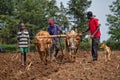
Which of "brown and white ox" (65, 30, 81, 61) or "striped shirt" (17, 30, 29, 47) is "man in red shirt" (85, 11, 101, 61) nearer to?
"brown and white ox" (65, 30, 81, 61)

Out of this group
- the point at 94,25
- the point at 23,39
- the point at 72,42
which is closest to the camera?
the point at 94,25

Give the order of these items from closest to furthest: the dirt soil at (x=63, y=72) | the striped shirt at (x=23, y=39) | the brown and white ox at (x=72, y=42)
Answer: the dirt soil at (x=63, y=72)
the striped shirt at (x=23, y=39)
the brown and white ox at (x=72, y=42)

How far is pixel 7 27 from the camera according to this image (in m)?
50.9

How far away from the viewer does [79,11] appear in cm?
5819

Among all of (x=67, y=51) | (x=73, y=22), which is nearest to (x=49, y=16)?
(x=73, y=22)

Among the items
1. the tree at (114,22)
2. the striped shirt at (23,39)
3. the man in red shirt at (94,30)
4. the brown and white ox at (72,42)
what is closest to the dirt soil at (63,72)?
the man in red shirt at (94,30)

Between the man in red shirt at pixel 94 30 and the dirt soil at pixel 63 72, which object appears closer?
the dirt soil at pixel 63 72

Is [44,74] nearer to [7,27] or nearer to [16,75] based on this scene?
[16,75]

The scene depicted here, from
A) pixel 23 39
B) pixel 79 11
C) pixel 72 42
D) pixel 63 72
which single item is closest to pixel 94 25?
pixel 72 42

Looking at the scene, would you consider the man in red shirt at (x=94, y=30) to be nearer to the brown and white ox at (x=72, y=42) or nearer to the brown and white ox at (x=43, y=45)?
the brown and white ox at (x=72, y=42)

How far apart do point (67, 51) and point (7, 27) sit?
3396 cm

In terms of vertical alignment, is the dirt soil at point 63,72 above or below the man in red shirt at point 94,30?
below

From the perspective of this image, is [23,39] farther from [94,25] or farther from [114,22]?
[114,22]

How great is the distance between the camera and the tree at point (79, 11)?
191 ft
